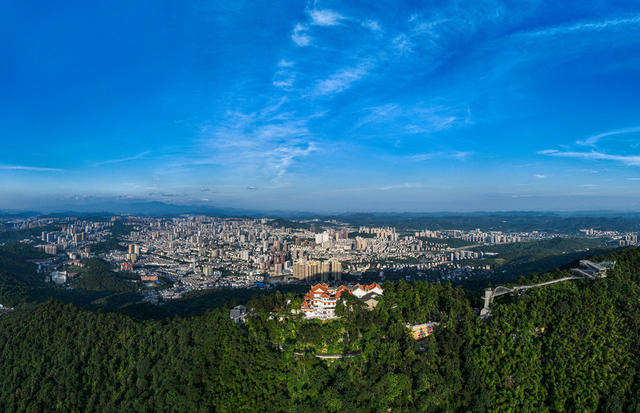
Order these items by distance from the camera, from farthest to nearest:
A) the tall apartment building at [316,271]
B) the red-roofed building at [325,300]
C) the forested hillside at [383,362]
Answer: the tall apartment building at [316,271], the red-roofed building at [325,300], the forested hillside at [383,362]

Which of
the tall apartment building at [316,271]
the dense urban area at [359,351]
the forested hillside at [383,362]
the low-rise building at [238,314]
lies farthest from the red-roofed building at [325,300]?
the tall apartment building at [316,271]

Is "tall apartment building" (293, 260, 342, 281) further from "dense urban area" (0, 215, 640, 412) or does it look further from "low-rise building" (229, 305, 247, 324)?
"low-rise building" (229, 305, 247, 324)

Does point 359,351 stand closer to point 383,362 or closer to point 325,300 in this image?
point 383,362

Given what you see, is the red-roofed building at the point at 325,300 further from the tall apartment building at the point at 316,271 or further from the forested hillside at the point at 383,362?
the tall apartment building at the point at 316,271

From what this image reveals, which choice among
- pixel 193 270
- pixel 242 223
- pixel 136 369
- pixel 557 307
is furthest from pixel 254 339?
pixel 242 223

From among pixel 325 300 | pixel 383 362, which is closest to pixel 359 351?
pixel 383 362

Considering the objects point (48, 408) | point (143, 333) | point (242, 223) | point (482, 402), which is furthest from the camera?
point (242, 223)

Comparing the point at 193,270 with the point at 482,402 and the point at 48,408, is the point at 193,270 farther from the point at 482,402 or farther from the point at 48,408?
the point at 482,402

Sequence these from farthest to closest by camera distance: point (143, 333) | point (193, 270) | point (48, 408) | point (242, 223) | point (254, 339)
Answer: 1. point (242, 223)
2. point (193, 270)
3. point (143, 333)
4. point (48, 408)
5. point (254, 339)

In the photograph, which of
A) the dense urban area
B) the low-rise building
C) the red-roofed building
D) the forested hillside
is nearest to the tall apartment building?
the dense urban area
